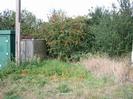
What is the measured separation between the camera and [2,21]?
1218 inches

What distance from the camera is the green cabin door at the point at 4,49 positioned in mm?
19766

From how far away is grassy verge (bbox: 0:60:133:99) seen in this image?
445 inches

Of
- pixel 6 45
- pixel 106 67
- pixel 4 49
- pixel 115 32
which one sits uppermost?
pixel 115 32

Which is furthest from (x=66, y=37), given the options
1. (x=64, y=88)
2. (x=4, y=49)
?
(x=64, y=88)

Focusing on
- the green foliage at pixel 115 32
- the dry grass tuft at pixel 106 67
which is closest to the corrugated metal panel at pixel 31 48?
the green foliage at pixel 115 32

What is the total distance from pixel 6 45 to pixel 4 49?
26 cm

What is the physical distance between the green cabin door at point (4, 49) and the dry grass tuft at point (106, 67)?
4.57 meters

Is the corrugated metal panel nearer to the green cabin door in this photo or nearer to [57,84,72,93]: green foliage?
the green cabin door

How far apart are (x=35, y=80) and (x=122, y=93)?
4366mm

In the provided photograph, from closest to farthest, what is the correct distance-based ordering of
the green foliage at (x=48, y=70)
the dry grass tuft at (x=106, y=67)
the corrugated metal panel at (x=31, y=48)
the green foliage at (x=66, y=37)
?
the dry grass tuft at (x=106, y=67), the green foliage at (x=48, y=70), the green foliage at (x=66, y=37), the corrugated metal panel at (x=31, y=48)

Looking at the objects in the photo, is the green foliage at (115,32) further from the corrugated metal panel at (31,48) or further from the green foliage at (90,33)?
the corrugated metal panel at (31,48)

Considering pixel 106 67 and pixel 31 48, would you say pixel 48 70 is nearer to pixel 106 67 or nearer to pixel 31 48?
pixel 106 67

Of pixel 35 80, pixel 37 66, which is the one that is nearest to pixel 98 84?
pixel 35 80

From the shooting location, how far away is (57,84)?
532 inches
